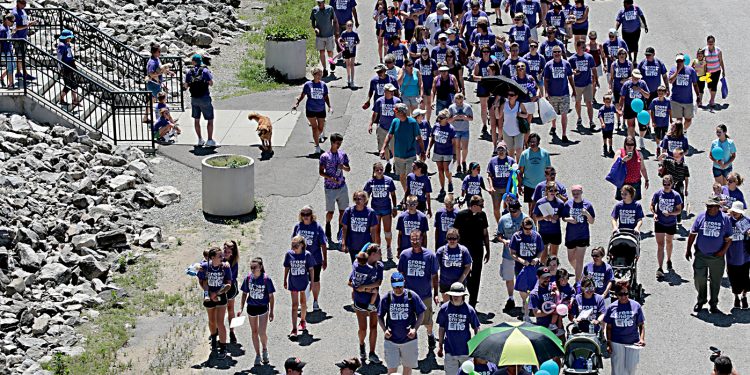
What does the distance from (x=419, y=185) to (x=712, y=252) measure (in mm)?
4394

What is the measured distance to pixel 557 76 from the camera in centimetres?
2781

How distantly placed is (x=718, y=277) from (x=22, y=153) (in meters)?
12.5

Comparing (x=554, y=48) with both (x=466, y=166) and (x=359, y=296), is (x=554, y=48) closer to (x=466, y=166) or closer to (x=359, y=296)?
(x=466, y=166)

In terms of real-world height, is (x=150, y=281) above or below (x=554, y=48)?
below

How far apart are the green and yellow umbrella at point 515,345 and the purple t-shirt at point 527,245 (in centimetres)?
335

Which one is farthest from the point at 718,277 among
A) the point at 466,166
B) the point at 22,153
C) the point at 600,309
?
the point at 22,153

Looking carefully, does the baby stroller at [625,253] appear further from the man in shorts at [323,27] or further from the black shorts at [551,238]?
the man in shorts at [323,27]

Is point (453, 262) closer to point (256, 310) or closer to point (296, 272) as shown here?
point (296, 272)

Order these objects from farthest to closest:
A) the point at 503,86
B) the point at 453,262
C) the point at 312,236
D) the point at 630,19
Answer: the point at 630,19 < the point at 503,86 < the point at 312,236 < the point at 453,262

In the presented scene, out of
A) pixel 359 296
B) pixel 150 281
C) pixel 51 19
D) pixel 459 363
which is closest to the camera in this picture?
pixel 459 363

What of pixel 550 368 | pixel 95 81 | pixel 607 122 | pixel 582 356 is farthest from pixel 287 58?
pixel 550 368

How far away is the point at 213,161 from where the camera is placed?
24.6m

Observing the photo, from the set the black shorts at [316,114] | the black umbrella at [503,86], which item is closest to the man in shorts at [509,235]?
the black umbrella at [503,86]

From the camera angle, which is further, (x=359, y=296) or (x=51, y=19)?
(x=51, y=19)
